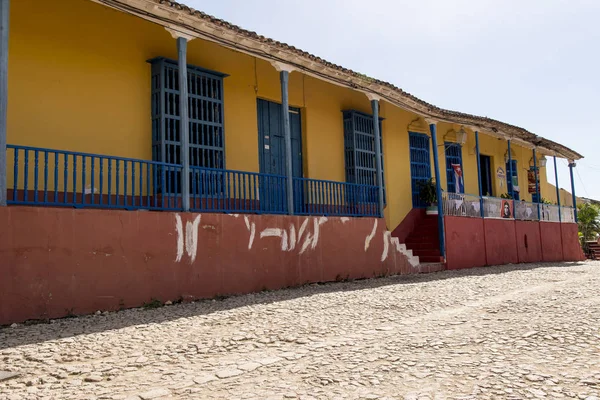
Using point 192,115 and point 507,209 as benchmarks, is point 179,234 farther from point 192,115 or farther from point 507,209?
point 507,209

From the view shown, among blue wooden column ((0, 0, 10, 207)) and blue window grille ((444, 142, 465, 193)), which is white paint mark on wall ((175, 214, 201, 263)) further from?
blue window grille ((444, 142, 465, 193))

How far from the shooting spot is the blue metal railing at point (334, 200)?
34.1 ft

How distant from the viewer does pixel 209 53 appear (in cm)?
944

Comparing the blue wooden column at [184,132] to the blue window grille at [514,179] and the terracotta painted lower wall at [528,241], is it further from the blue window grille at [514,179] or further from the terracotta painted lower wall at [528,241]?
the blue window grille at [514,179]

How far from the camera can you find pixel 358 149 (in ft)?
40.3

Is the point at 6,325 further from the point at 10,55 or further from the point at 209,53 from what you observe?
the point at 209,53

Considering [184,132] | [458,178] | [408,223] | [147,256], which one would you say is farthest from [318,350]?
[458,178]

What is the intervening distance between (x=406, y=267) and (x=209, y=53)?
5.84 metres

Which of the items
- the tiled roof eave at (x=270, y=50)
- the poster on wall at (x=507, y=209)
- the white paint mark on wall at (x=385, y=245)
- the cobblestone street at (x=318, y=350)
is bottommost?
the cobblestone street at (x=318, y=350)

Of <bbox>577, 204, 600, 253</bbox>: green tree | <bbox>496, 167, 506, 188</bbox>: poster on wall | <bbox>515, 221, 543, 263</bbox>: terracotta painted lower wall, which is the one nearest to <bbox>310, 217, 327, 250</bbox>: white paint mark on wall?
<bbox>515, 221, 543, 263</bbox>: terracotta painted lower wall

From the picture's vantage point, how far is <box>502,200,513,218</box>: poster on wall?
1510 cm

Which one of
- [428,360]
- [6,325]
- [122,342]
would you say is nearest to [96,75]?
[6,325]

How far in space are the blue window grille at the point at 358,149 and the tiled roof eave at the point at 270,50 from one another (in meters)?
1.03

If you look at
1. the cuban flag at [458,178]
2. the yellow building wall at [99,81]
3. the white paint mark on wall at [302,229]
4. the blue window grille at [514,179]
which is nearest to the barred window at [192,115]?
the yellow building wall at [99,81]
